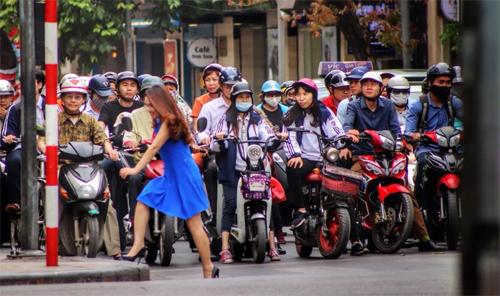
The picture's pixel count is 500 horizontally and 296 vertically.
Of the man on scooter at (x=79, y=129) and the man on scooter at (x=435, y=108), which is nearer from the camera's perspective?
the man on scooter at (x=79, y=129)

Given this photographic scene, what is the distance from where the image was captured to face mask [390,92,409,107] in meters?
13.4

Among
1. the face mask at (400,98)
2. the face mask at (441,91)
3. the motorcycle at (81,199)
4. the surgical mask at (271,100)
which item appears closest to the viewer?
the motorcycle at (81,199)

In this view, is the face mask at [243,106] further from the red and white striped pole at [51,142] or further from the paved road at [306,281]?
the red and white striped pole at [51,142]

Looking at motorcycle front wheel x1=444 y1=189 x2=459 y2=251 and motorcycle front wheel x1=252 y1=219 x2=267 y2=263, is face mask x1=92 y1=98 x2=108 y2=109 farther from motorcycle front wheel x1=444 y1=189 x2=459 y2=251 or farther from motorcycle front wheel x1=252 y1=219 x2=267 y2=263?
motorcycle front wheel x1=444 y1=189 x2=459 y2=251

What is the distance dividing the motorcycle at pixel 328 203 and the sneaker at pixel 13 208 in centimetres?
292

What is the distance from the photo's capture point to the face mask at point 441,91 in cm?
1156

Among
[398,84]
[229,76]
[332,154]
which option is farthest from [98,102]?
[398,84]

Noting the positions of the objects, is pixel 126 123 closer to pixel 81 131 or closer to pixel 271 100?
pixel 81 131

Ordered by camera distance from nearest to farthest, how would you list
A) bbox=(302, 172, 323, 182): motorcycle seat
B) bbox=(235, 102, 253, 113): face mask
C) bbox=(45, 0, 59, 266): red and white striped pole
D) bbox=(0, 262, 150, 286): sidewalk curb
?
1. bbox=(0, 262, 150, 286): sidewalk curb
2. bbox=(45, 0, 59, 266): red and white striped pole
3. bbox=(235, 102, 253, 113): face mask
4. bbox=(302, 172, 323, 182): motorcycle seat

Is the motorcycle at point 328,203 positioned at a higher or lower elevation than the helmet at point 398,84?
lower

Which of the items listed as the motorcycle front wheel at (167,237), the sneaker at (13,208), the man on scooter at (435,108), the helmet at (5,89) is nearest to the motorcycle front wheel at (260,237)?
the motorcycle front wheel at (167,237)

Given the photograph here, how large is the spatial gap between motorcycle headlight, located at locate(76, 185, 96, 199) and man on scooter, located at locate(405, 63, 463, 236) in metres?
3.37

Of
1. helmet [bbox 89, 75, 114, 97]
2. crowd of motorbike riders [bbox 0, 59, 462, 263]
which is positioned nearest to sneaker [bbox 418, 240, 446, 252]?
crowd of motorbike riders [bbox 0, 59, 462, 263]

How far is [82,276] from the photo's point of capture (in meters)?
8.56
